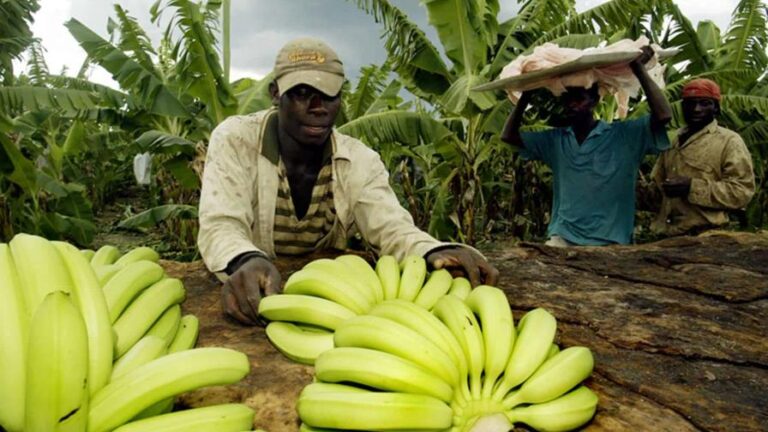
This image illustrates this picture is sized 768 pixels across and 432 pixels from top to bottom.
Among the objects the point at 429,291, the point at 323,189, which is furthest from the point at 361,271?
the point at 323,189

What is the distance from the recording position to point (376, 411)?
3.88ft

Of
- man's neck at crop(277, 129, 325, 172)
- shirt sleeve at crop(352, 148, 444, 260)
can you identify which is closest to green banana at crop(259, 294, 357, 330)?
shirt sleeve at crop(352, 148, 444, 260)

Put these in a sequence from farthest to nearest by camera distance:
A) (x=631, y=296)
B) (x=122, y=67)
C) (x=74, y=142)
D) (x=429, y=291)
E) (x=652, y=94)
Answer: (x=74, y=142), (x=122, y=67), (x=652, y=94), (x=631, y=296), (x=429, y=291)

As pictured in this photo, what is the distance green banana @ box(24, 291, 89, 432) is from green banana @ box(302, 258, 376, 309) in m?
0.87

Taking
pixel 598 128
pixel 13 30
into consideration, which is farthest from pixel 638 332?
pixel 13 30

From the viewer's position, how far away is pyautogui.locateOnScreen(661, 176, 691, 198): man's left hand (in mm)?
4465

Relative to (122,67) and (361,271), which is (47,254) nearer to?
(361,271)

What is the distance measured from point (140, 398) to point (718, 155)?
4863 mm

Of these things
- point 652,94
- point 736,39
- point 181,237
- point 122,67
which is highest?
point 736,39

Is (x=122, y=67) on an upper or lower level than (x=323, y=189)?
upper

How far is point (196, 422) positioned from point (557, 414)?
0.84 metres

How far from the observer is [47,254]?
135cm

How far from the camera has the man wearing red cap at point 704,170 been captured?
4.46m

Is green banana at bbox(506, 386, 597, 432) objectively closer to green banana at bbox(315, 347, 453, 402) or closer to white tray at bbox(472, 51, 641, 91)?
green banana at bbox(315, 347, 453, 402)
